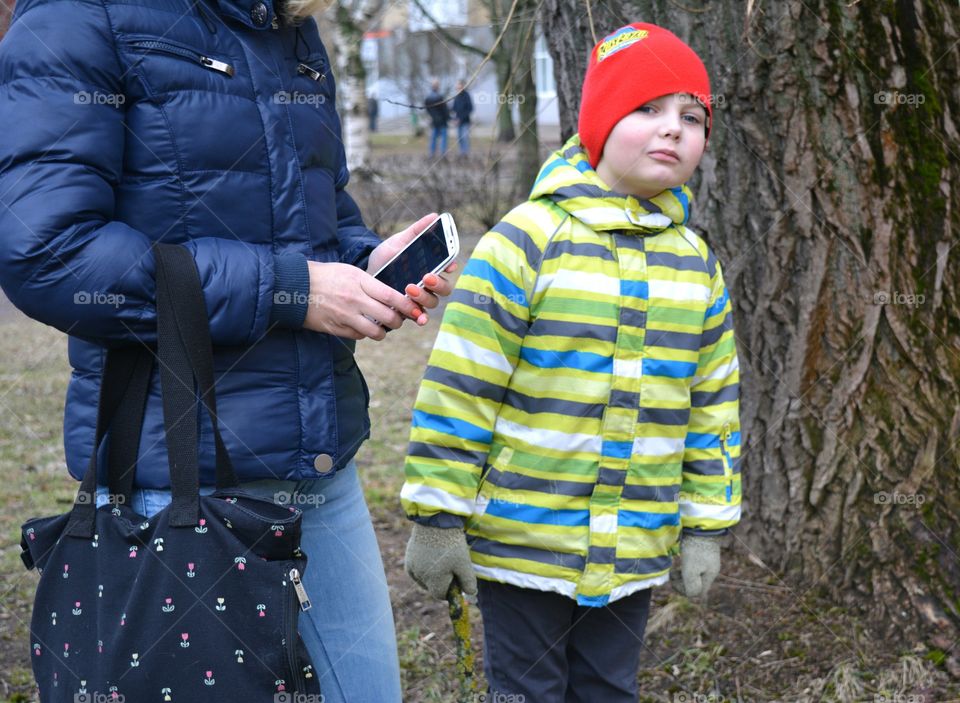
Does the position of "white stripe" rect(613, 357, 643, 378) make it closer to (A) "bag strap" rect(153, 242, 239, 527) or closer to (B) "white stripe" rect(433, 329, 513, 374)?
(B) "white stripe" rect(433, 329, 513, 374)

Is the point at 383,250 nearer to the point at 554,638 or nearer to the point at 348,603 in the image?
the point at 348,603

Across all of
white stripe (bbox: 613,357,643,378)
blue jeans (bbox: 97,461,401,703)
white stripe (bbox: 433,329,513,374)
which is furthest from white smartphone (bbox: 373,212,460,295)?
white stripe (bbox: 613,357,643,378)

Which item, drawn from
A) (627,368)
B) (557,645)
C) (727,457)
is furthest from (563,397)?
(557,645)

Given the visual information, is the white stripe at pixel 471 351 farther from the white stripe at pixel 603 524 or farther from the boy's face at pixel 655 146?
the boy's face at pixel 655 146

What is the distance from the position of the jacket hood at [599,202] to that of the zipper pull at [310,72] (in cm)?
54

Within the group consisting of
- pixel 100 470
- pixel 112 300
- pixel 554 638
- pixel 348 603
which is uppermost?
pixel 112 300

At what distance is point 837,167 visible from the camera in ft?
9.84

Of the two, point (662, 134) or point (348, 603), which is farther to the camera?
point (662, 134)

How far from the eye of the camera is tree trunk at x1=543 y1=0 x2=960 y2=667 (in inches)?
116

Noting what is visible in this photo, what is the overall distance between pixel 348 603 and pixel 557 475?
0.50 metres

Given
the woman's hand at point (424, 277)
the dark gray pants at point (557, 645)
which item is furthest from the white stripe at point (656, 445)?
the woman's hand at point (424, 277)

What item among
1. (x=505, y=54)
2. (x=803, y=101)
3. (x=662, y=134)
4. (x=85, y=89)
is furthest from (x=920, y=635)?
(x=505, y=54)

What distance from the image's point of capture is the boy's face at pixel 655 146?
219 cm

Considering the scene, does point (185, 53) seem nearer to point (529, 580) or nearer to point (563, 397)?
point (563, 397)
